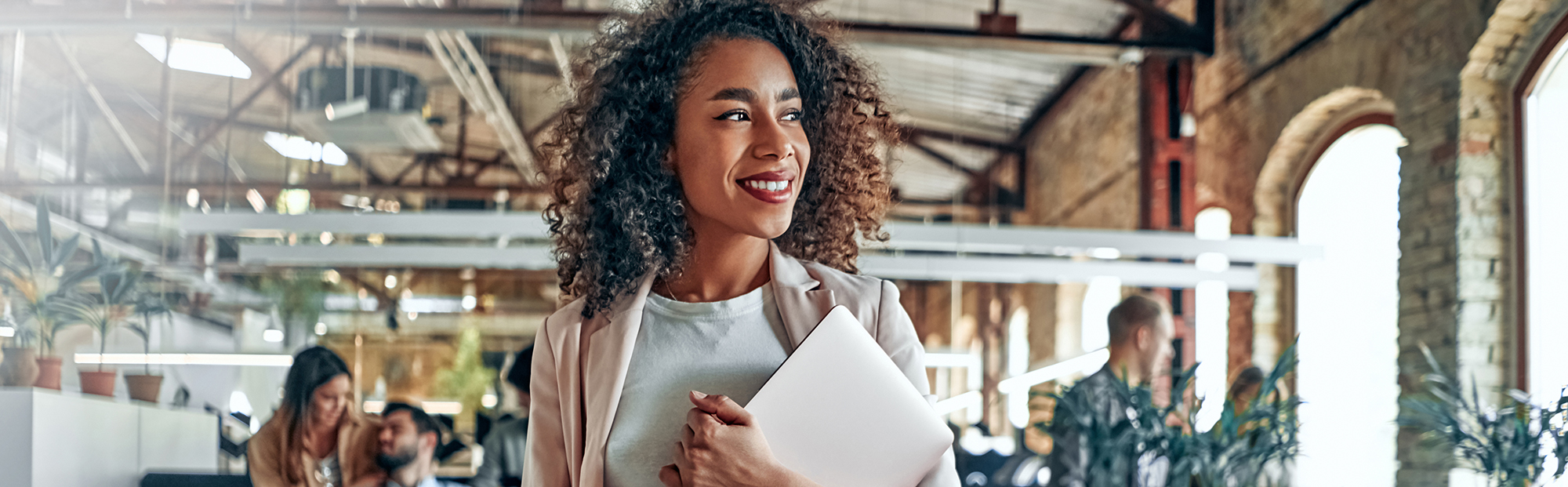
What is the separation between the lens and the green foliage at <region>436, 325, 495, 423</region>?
9594mm

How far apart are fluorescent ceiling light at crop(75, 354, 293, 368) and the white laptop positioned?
590 cm

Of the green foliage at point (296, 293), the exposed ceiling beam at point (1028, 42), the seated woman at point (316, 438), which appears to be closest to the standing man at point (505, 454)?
the seated woman at point (316, 438)

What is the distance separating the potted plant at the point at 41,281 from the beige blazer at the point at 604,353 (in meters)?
3.80

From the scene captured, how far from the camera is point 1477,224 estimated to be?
467 cm

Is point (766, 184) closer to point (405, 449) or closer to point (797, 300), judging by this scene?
point (797, 300)

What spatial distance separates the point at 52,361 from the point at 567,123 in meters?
3.77

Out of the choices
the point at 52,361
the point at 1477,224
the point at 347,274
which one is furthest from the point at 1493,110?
the point at 347,274

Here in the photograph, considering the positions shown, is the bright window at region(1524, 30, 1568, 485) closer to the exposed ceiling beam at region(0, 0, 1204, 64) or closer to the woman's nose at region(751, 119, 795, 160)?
the exposed ceiling beam at region(0, 0, 1204, 64)

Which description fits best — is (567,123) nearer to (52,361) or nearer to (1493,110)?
(52,361)

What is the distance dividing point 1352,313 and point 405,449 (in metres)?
4.71

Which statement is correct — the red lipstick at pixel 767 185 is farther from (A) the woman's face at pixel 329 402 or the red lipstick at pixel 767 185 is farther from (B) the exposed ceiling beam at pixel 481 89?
(B) the exposed ceiling beam at pixel 481 89

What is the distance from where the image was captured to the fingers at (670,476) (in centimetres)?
78

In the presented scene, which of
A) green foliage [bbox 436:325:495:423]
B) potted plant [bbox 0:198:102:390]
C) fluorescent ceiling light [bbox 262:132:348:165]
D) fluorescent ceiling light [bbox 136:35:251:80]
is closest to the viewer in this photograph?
potted plant [bbox 0:198:102:390]

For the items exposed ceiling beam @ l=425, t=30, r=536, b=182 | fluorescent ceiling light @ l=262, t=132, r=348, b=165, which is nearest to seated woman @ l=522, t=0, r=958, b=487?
exposed ceiling beam @ l=425, t=30, r=536, b=182
